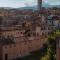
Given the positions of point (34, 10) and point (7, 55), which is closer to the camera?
point (7, 55)

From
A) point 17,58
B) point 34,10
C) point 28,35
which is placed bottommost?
point 17,58

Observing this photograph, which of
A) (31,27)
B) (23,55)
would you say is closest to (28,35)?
(31,27)

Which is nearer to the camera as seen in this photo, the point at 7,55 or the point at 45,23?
the point at 7,55

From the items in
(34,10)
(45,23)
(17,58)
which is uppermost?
(34,10)

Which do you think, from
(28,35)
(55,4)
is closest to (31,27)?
(28,35)

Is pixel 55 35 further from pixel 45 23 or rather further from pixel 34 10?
pixel 34 10

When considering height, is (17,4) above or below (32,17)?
above

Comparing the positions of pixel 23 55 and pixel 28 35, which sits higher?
pixel 28 35

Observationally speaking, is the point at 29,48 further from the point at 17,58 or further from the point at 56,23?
the point at 56,23

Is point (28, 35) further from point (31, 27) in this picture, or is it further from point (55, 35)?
point (55, 35)

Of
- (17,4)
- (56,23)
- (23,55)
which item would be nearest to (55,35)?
(56,23)
